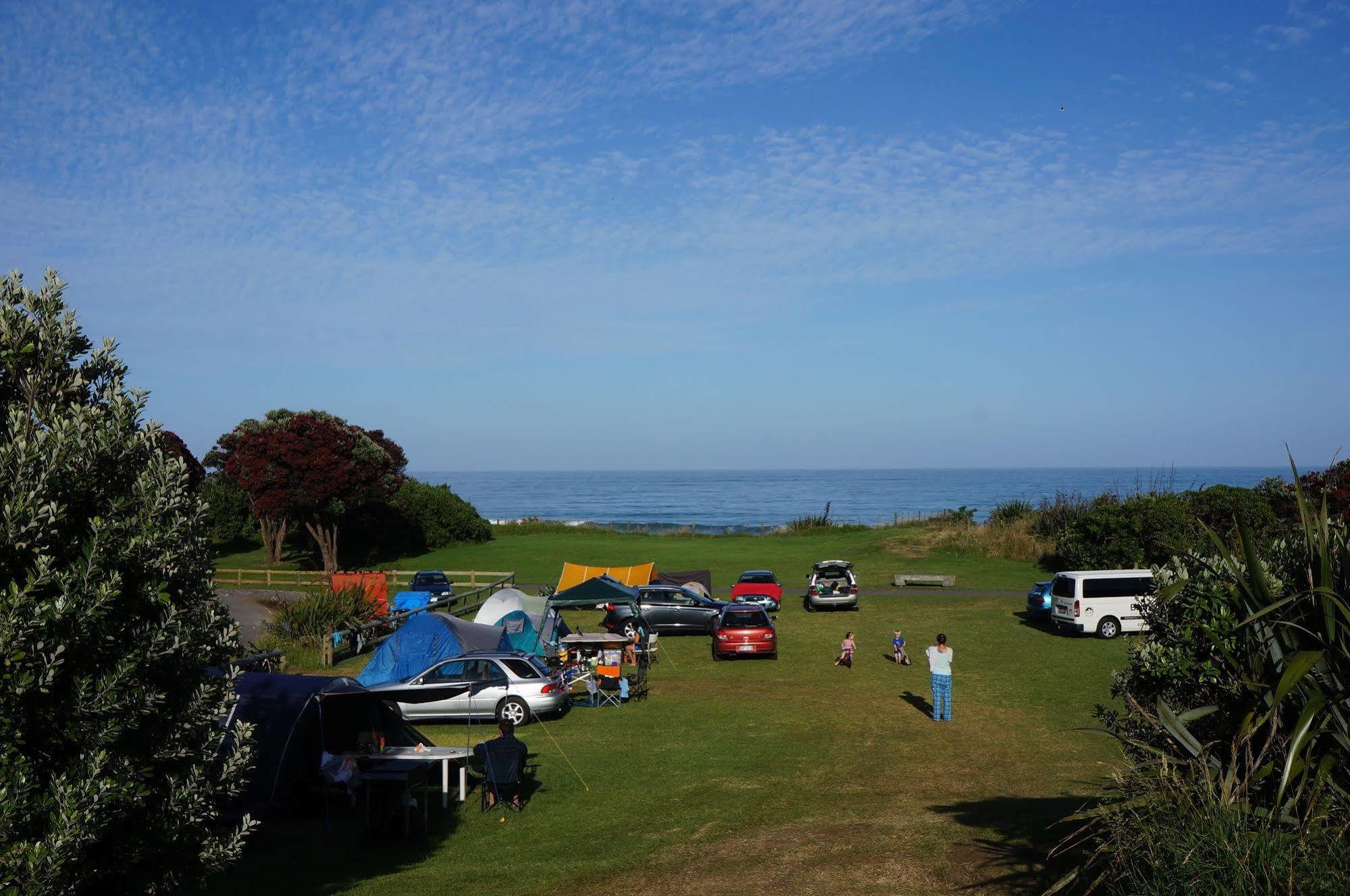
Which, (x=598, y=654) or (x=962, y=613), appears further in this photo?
(x=962, y=613)

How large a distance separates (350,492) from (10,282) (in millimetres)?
44738

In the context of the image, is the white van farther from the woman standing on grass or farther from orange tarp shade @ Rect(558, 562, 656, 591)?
orange tarp shade @ Rect(558, 562, 656, 591)

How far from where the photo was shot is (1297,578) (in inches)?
304

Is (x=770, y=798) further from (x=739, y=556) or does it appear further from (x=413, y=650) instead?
(x=739, y=556)

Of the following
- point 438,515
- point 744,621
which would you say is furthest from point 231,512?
point 744,621

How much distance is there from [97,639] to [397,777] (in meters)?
6.97

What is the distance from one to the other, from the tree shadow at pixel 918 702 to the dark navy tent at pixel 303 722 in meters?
9.89

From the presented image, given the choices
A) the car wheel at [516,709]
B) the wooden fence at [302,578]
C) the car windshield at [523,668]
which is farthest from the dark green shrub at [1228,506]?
the car wheel at [516,709]

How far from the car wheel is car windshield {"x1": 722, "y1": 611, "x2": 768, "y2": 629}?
8298 millimetres

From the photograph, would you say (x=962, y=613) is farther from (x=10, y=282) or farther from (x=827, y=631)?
(x=10, y=282)

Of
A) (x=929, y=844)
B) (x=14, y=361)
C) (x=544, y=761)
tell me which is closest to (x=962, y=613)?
(x=544, y=761)

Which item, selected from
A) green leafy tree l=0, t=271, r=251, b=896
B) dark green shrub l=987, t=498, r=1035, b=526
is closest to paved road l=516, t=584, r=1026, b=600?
dark green shrub l=987, t=498, r=1035, b=526

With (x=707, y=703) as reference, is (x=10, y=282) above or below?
above

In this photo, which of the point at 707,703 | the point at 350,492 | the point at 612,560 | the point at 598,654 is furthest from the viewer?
the point at 612,560
